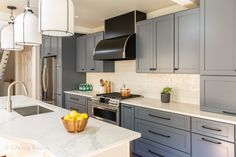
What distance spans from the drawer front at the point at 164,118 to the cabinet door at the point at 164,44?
0.66 metres

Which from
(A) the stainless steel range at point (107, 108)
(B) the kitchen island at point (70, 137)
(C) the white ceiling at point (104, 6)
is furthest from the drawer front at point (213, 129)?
(C) the white ceiling at point (104, 6)

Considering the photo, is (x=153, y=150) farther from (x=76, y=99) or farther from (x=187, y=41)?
(x=76, y=99)

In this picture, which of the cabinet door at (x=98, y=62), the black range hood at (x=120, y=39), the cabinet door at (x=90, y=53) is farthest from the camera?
the cabinet door at (x=90, y=53)

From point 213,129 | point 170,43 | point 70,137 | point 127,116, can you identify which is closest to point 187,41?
point 170,43

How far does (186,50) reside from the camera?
2.66 metres

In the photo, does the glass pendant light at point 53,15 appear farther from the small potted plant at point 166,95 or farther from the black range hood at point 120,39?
the small potted plant at point 166,95

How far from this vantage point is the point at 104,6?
3.28m

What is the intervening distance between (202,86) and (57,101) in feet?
11.7

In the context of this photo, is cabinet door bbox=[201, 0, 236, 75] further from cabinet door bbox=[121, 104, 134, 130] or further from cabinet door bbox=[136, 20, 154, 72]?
cabinet door bbox=[121, 104, 134, 130]

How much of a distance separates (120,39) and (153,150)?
1884 millimetres

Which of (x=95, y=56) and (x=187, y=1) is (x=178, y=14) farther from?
(x=95, y=56)

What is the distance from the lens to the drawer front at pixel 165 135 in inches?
94.4

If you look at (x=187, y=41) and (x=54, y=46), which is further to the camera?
(x=54, y=46)

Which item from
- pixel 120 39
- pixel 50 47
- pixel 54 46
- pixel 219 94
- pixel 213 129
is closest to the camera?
pixel 213 129
